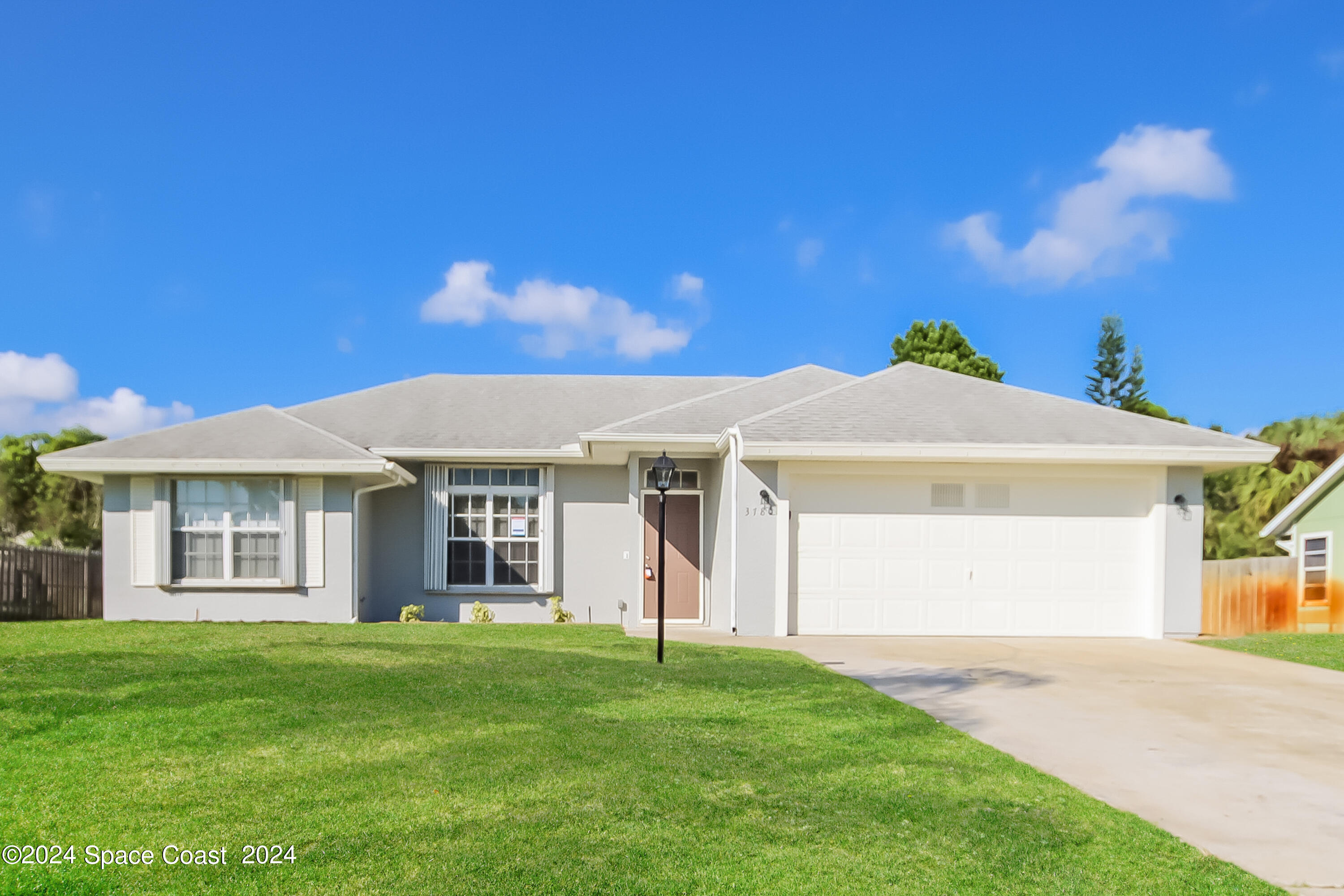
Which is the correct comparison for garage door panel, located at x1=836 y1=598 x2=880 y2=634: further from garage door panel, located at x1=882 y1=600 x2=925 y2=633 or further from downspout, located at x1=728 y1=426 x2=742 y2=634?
downspout, located at x1=728 y1=426 x2=742 y2=634

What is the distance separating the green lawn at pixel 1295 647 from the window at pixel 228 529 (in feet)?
48.1

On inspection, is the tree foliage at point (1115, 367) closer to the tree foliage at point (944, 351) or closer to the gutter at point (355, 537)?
the tree foliage at point (944, 351)

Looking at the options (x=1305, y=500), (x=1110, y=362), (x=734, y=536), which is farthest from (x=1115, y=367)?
(x=734, y=536)

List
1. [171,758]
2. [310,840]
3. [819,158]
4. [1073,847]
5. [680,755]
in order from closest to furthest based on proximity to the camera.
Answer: [310,840] < [1073,847] < [171,758] < [680,755] < [819,158]

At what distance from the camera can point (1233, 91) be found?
16078 millimetres

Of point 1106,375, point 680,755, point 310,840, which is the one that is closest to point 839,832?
point 680,755

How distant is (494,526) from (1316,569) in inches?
679

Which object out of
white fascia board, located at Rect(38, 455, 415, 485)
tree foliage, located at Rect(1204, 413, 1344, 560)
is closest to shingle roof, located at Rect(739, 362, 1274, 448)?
white fascia board, located at Rect(38, 455, 415, 485)

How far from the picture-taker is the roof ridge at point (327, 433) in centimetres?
1438

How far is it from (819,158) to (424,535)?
12475 mm

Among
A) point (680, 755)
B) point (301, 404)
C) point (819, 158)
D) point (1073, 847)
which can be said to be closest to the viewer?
point (1073, 847)

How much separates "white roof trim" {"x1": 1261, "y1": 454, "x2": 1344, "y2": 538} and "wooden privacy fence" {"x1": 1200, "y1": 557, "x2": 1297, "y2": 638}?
9.24 ft

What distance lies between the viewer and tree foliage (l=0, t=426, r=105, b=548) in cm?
2614

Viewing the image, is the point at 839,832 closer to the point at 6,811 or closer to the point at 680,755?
the point at 680,755
